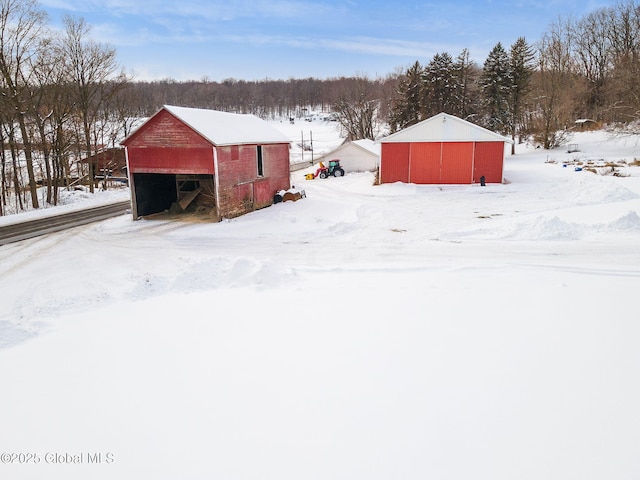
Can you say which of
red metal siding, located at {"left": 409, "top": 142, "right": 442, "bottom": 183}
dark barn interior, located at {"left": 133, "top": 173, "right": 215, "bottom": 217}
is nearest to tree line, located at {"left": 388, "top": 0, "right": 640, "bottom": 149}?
red metal siding, located at {"left": 409, "top": 142, "right": 442, "bottom": 183}

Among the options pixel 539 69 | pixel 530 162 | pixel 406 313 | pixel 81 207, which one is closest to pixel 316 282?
pixel 406 313

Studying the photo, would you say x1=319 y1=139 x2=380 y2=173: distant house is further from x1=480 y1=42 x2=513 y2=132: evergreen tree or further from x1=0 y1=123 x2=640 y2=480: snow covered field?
x1=0 y1=123 x2=640 y2=480: snow covered field

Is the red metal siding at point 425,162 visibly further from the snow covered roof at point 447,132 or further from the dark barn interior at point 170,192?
the dark barn interior at point 170,192

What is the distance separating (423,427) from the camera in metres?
4.39

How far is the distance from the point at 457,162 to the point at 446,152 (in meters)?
0.92

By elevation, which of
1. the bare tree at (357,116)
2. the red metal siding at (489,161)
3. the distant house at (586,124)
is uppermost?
the bare tree at (357,116)

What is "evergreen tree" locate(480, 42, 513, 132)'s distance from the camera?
46.0 meters

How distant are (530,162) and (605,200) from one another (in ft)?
70.1

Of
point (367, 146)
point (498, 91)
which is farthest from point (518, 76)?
point (367, 146)

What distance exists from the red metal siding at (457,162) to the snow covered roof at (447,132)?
375mm

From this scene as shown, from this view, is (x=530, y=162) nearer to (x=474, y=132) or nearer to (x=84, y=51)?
(x=474, y=132)

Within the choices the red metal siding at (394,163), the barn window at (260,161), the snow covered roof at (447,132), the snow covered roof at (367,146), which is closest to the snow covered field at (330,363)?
the barn window at (260,161)

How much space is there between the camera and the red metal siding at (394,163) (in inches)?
1033

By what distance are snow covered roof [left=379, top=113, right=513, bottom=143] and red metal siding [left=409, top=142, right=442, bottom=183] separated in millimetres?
426
